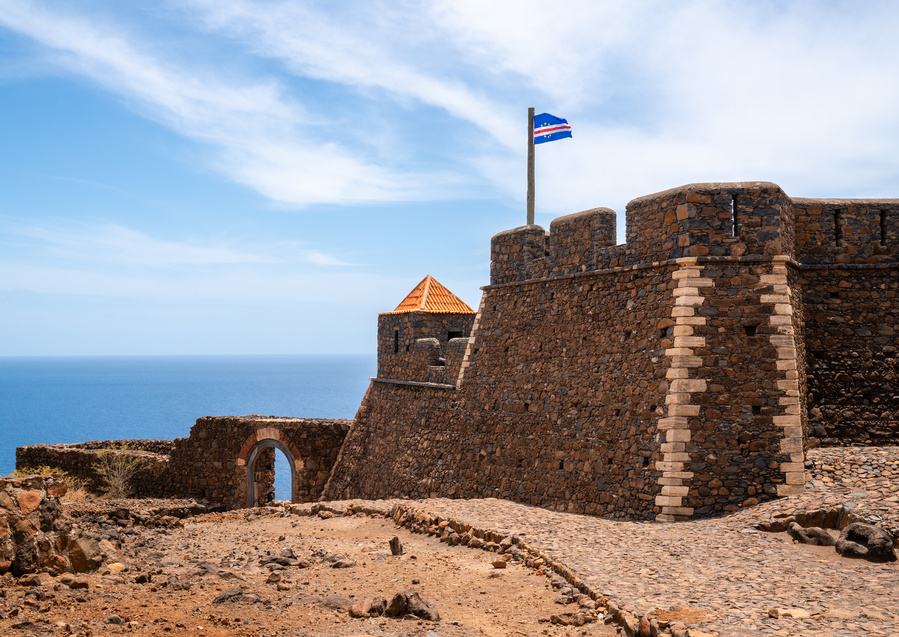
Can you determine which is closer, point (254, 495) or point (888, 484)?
point (888, 484)

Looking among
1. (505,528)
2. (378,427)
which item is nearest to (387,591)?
(505,528)

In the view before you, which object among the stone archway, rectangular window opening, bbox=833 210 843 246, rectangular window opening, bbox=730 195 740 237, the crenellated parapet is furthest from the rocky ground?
the stone archway

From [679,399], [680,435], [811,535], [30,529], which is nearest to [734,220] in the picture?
[679,399]

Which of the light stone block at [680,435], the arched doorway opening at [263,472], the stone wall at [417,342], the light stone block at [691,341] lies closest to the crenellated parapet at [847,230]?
the light stone block at [691,341]

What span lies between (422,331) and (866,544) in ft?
47.1

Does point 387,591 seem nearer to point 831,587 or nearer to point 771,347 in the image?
point 831,587

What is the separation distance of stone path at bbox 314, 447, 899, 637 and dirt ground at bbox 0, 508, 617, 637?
90cm

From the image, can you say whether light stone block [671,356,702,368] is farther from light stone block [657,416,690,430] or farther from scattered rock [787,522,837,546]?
scattered rock [787,522,837,546]

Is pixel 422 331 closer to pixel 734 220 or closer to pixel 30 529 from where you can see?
pixel 734 220

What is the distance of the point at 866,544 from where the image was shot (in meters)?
9.45

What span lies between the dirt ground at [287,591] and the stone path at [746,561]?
0.90 meters

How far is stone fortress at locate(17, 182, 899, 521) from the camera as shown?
12.2m

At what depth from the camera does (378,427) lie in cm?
2180

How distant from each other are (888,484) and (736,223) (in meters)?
4.79
